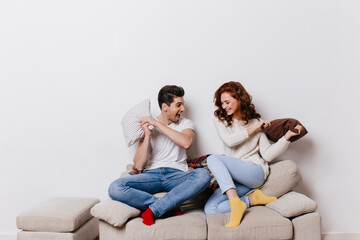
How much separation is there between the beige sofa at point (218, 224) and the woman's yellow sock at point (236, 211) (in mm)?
33

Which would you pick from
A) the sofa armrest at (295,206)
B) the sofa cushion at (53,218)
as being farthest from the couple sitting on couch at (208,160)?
the sofa cushion at (53,218)

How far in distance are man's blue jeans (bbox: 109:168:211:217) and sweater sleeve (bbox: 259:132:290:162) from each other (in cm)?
56

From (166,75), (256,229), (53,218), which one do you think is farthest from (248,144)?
(53,218)

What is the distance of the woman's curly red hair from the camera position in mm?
3344

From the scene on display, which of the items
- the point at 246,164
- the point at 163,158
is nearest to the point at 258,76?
the point at 246,164

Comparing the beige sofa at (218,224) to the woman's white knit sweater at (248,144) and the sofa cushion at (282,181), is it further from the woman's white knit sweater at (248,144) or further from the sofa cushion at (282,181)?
the woman's white knit sweater at (248,144)

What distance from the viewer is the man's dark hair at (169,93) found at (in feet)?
11.0

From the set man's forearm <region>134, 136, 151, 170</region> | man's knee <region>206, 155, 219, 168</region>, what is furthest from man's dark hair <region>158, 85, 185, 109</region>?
man's knee <region>206, 155, 219, 168</region>

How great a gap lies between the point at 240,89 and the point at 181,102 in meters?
0.47

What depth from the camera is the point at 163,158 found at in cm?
334

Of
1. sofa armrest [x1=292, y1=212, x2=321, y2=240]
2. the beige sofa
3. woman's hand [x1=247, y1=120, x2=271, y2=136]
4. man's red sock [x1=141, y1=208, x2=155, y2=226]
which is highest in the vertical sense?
woman's hand [x1=247, y1=120, x2=271, y2=136]

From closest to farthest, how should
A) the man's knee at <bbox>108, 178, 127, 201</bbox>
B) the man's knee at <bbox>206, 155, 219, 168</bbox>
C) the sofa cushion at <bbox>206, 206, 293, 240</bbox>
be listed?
1. the sofa cushion at <bbox>206, 206, 293, 240</bbox>
2. the man's knee at <bbox>108, 178, 127, 201</bbox>
3. the man's knee at <bbox>206, 155, 219, 168</bbox>

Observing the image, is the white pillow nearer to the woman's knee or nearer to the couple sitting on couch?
the couple sitting on couch

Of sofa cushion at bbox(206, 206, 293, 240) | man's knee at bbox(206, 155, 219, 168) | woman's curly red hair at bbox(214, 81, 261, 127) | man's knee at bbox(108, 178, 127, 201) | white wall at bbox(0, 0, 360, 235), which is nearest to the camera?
sofa cushion at bbox(206, 206, 293, 240)
